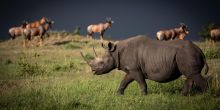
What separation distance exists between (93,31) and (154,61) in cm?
2692

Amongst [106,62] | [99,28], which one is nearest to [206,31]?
[99,28]

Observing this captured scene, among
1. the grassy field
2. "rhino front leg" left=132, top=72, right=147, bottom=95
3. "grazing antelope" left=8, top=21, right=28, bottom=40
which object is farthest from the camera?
"grazing antelope" left=8, top=21, right=28, bottom=40

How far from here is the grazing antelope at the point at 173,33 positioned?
29155 mm

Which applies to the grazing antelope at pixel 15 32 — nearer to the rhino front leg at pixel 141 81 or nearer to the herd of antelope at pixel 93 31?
the herd of antelope at pixel 93 31

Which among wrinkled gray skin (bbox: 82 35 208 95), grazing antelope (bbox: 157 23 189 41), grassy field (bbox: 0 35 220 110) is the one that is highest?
grazing antelope (bbox: 157 23 189 41)

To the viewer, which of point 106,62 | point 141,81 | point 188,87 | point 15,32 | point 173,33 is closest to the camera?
point 188,87

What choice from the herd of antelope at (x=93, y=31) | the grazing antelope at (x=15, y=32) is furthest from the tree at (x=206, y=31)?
the grazing antelope at (x=15, y=32)

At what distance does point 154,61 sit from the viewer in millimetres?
10867

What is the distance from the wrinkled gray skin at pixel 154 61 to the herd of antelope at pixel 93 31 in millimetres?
17388

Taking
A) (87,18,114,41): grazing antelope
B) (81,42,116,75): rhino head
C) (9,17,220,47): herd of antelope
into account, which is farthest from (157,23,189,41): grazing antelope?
(81,42,116,75): rhino head

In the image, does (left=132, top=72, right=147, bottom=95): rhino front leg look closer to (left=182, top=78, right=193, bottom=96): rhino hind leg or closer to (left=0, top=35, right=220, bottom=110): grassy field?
(left=0, top=35, right=220, bottom=110): grassy field

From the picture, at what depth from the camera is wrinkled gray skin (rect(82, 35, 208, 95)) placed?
1044 centimetres

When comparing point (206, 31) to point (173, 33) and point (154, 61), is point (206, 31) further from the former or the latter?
point (154, 61)

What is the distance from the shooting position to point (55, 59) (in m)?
20.8
